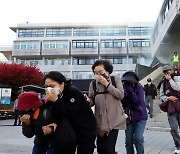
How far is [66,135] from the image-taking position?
2.65m

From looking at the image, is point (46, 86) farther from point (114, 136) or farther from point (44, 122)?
point (114, 136)

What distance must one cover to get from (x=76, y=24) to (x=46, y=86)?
2163 inches

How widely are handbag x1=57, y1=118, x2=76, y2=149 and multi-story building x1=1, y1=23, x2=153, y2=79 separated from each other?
49306 mm

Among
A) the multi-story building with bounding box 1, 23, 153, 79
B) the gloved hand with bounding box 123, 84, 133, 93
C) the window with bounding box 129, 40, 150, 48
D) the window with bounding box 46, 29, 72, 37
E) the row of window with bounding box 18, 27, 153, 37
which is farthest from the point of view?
the window with bounding box 46, 29, 72, 37

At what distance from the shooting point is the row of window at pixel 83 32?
180ft

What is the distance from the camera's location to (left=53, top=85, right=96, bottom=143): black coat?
2.69 m

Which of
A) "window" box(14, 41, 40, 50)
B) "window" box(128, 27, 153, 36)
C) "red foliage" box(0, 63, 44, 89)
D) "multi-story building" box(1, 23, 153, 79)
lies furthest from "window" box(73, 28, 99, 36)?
"red foliage" box(0, 63, 44, 89)

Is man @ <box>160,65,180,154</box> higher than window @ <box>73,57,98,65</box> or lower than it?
lower

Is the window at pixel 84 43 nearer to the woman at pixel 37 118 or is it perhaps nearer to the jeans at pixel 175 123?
the jeans at pixel 175 123

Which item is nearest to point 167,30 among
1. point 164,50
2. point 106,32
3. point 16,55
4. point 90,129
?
point 164,50

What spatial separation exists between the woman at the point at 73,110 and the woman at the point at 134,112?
156 cm

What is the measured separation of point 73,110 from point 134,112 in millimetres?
1935

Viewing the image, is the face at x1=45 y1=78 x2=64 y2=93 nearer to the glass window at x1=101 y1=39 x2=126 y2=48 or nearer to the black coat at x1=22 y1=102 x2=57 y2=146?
the black coat at x1=22 y1=102 x2=57 y2=146

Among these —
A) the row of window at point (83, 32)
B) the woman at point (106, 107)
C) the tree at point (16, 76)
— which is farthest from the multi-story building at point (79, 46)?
the woman at point (106, 107)
